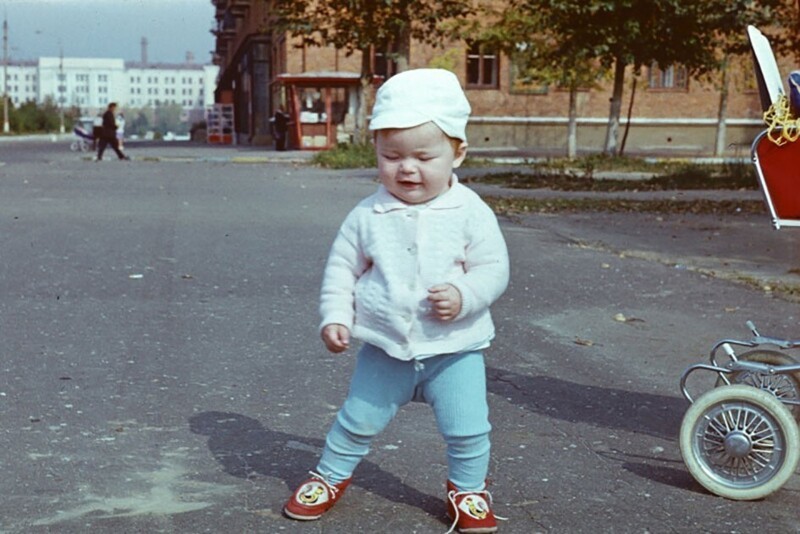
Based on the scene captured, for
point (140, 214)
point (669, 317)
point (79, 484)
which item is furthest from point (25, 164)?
point (79, 484)

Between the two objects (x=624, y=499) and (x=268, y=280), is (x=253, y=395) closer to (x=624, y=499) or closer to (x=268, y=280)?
(x=624, y=499)

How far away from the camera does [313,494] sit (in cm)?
373

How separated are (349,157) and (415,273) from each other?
2588 centimetres

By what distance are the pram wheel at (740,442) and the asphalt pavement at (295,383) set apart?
0.08 m

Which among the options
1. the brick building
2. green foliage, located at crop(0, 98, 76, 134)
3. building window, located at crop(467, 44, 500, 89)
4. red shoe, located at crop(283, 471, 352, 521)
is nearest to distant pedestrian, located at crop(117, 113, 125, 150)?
the brick building

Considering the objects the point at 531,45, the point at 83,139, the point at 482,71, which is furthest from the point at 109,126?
the point at 482,71

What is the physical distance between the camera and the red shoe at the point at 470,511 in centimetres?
359

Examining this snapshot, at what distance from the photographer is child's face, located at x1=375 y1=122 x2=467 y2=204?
3.48 m

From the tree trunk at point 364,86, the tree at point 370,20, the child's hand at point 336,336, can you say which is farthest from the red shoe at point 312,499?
the tree trunk at point 364,86

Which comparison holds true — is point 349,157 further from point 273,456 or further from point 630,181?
point 273,456

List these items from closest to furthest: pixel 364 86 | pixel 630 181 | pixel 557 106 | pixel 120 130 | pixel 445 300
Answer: pixel 445 300
pixel 630 181
pixel 364 86
pixel 120 130
pixel 557 106

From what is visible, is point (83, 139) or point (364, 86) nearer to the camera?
point (364, 86)

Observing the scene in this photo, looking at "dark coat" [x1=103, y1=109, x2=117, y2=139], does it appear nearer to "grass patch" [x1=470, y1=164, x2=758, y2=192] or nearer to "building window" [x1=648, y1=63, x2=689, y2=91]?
"grass patch" [x1=470, y1=164, x2=758, y2=192]

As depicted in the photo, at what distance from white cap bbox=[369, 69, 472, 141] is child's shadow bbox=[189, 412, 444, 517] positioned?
1209 millimetres
